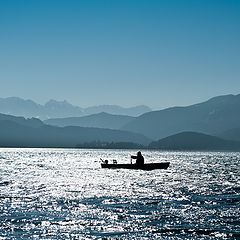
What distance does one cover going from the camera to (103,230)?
44031 millimetres

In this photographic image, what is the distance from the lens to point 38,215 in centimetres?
5219

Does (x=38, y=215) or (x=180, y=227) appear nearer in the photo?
(x=180, y=227)

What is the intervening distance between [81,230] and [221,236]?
38.0 ft

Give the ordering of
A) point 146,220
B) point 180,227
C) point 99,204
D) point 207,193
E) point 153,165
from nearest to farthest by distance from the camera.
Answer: point 180,227 → point 146,220 → point 99,204 → point 207,193 → point 153,165

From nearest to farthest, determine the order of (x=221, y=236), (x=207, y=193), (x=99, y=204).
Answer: (x=221, y=236)
(x=99, y=204)
(x=207, y=193)

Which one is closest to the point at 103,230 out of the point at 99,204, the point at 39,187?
the point at 99,204

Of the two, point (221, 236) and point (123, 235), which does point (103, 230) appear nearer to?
point (123, 235)

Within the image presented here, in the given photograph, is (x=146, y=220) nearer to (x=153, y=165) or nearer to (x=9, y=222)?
(x=9, y=222)

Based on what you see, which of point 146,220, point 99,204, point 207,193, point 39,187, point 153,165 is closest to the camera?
point 146,220

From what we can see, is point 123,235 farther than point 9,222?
No

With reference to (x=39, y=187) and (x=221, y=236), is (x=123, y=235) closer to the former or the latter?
(x=221, y=236)

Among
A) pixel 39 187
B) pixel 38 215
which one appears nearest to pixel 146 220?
pixel 38 215

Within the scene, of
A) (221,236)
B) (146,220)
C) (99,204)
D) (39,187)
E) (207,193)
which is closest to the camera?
(221,236)

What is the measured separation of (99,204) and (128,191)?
54.8 feet
